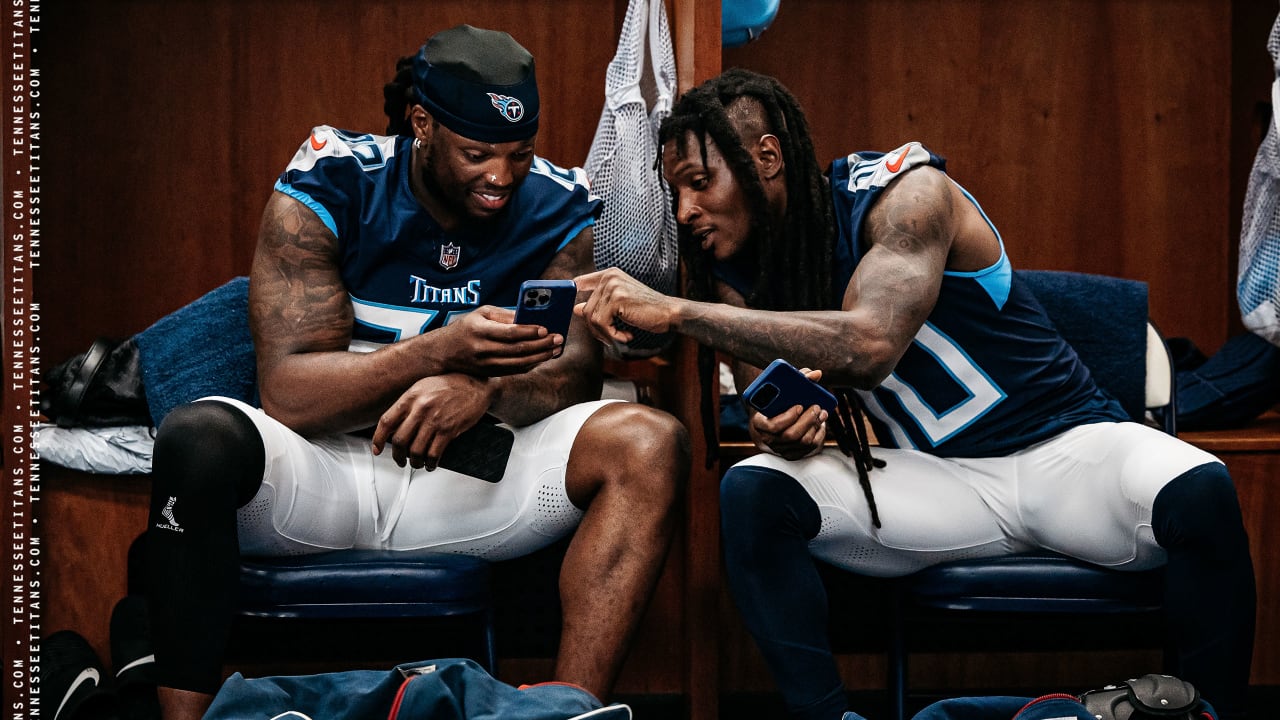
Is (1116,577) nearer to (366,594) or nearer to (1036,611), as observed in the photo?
(1036,611)

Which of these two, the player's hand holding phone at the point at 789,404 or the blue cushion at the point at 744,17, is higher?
the blue cushion at the point at 744,17

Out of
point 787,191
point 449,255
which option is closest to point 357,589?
point 449,255

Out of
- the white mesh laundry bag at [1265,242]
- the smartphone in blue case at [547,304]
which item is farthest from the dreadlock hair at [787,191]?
the white mesh laundry bag at [1265,242]

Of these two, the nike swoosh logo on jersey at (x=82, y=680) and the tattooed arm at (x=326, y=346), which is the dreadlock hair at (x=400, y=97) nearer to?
the tattooed arm at (x=326, y=346)

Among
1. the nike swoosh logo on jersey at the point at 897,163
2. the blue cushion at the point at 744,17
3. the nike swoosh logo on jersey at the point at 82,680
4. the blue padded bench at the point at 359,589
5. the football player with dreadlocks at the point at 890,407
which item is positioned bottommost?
the nike swoosh logo on jersey at the point at 82,680

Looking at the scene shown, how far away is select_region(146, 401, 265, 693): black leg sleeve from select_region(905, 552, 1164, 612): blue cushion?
3.61 ft

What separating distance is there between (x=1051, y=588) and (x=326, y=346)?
1.24 m

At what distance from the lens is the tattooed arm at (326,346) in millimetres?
1941

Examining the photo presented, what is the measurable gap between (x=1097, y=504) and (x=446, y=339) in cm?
107

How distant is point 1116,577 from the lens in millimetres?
1932

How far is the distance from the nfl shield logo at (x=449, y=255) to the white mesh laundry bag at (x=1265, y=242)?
1.74 meters

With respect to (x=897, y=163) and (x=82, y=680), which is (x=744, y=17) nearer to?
(x=897, y=163)

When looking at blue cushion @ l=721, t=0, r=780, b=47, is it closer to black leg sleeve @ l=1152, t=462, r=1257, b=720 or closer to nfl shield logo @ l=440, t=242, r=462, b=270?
nfl shield logo @ l=440, t=242, r=462, b=270

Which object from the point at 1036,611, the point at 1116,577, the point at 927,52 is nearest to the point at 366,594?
the point at 1036,611
